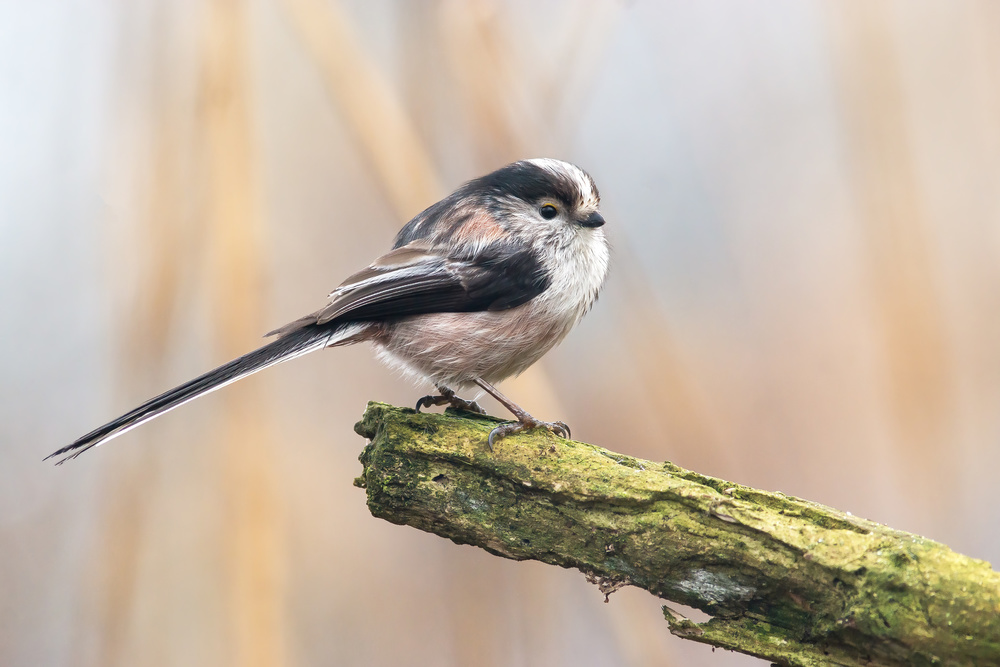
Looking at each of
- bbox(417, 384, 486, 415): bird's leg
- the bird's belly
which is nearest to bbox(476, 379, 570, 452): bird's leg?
the bird's belly

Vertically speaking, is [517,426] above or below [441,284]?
below

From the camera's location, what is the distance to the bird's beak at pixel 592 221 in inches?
92.2

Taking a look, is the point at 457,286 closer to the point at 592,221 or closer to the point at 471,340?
the point at 471,340

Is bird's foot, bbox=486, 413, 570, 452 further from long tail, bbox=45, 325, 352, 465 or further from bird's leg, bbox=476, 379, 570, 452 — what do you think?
long tail, bbox=45, 325, 352, 465

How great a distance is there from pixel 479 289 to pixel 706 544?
0.97m

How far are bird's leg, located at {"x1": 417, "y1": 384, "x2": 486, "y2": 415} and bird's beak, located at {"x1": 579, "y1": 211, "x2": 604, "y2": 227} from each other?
26.5 inches

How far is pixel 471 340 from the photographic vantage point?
2121mm

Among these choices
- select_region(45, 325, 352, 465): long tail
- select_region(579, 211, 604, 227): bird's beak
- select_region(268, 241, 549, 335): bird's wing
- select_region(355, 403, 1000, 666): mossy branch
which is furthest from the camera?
select_region(579, 211, 604, 227): bird's beak

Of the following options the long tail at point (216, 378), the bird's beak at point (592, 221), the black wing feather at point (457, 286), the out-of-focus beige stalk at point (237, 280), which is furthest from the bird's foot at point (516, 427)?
the out-of-focus beige stalk at point (237, 280)

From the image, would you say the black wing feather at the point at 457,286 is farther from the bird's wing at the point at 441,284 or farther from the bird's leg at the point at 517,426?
the bird's leg at the point at 517,426

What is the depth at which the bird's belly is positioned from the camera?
2129 mm

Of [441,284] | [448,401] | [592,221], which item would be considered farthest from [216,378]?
[592,221]

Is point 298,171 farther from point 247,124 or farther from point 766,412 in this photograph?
point 766,412

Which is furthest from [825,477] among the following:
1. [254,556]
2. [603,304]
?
[254,556]
